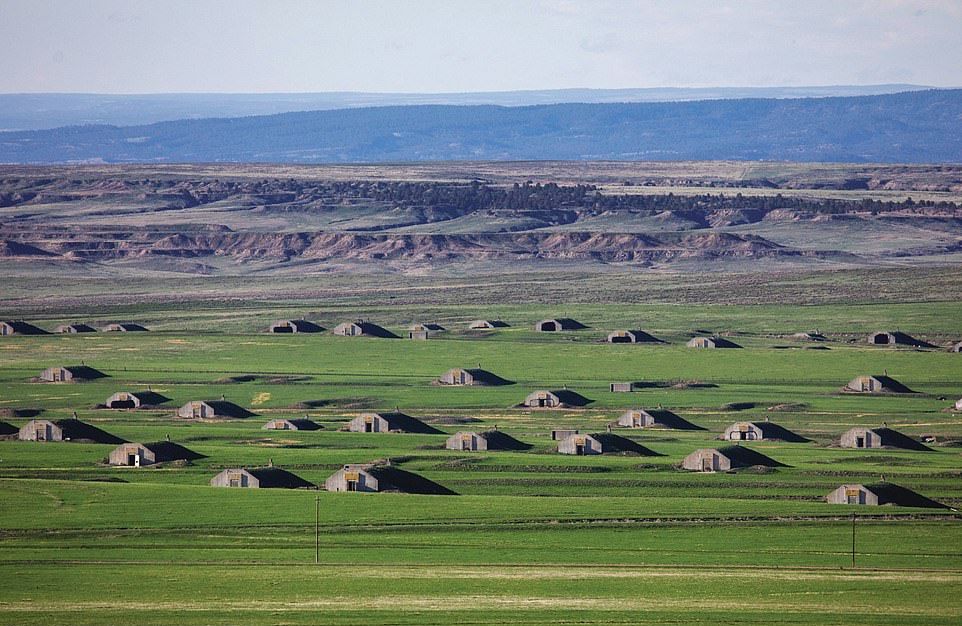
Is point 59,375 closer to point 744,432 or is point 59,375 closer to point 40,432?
point 40,432

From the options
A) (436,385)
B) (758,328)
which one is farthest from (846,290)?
(436,385)

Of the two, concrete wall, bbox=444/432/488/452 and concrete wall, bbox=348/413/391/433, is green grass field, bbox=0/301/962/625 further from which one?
concrete wall, bbox=348/413/391/433

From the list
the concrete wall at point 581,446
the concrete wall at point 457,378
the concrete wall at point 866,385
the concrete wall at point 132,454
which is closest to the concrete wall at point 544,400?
the concrete wall at point 457,378

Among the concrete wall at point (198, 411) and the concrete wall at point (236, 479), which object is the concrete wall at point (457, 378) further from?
the concrete wall at point (236, 479)

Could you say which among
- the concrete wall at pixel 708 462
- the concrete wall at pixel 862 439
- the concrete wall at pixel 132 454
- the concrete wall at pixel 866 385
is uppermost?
the concrete wall at pixel 132 454

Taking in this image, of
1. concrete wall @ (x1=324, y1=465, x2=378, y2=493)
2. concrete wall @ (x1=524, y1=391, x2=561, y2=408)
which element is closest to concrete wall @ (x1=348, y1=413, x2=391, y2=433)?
concrete wall @ (x1=524, y1=391, x2=561, y2=408)

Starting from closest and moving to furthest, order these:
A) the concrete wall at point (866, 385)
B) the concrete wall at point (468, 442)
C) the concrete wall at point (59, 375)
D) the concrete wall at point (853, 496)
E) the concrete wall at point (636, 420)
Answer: the concrete wall at point (853, 496)
the concrete wall at point (468, 442)
the concrete wall at point (636, 420)
the concrete wall at point (866, 385)
the concrete wall at point (59, 375)

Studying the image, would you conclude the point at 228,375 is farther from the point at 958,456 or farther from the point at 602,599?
the point at 602,599
